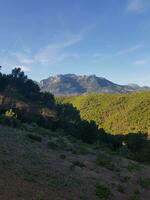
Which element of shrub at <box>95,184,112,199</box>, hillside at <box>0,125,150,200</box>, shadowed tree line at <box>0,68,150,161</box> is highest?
shadowed tree line at <box>0,68,150,161</box>

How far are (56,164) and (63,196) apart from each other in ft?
23.3

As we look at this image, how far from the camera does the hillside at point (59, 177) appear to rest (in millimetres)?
19422

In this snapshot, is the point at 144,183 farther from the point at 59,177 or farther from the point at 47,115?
the point at 47,115

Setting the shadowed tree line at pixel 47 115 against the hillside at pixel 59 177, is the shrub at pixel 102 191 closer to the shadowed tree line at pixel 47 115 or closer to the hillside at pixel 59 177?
the hillside at pixel 59 177

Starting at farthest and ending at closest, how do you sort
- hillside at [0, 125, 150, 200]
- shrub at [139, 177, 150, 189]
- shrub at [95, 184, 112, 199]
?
shrub at [139, 177, 150, 189] → shrub at [95, 184, 112, 199] → hillside at [0, 125, 150, 200]

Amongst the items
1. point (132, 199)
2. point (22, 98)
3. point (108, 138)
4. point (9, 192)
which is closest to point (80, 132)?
point (108, 138)

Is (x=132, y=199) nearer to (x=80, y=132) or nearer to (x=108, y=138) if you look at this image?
(x=80, y=132)

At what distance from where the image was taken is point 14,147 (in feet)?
93.4

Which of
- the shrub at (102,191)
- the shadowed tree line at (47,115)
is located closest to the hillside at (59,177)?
the shrub at (102,191)

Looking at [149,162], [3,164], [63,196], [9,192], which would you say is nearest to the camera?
[9,192]

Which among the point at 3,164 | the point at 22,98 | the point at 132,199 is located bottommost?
the point at 132,199

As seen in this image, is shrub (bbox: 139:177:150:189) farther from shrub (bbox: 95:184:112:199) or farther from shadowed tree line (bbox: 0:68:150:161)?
shadowed tree line (bbox: 0:68:150:161)

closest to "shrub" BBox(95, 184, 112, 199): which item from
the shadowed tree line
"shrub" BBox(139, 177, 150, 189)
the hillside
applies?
the hillside

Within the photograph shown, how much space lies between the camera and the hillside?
19422 millimetres
